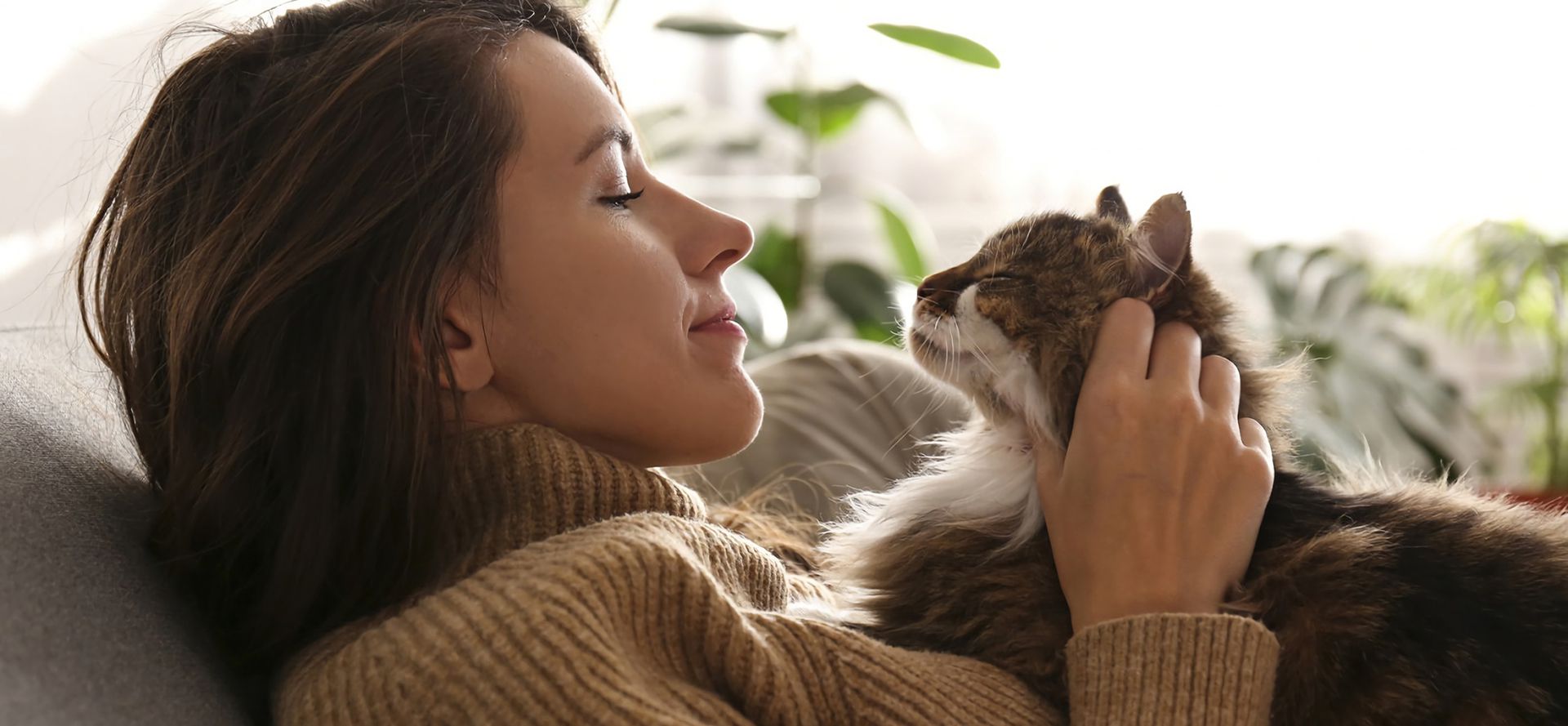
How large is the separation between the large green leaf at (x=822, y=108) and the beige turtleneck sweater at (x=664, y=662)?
1875 mm

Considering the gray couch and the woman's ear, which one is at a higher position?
the woman's ear

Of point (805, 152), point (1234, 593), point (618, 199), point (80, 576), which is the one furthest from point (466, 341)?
point (805, 152)

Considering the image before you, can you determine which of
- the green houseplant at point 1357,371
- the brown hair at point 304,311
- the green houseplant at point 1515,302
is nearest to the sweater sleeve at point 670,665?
the brown hair at point 304,311

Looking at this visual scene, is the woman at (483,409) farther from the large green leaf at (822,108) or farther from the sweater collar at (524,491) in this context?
the large green leaf at (822,108)

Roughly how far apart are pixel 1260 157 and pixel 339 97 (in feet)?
10.6

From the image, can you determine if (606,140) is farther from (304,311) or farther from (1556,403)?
(1556,403)

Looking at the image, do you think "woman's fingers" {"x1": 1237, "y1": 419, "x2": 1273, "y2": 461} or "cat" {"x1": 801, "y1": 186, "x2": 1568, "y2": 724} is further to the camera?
"woman's fingers" {"x1": 1237, "y1": 419, "x2": 1273, "y2": 461}

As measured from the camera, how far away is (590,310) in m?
1.07

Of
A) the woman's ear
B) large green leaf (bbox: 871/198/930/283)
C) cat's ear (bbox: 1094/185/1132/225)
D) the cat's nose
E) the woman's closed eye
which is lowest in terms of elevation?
large green leaf (bbox: 871/198/930/283)

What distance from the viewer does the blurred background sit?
3141 millimetres

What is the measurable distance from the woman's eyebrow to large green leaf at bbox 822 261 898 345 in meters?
1.57

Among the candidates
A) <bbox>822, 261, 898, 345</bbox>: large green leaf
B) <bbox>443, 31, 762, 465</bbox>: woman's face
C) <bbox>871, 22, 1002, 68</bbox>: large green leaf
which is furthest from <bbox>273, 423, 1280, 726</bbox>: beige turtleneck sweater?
<bbox>822, 261, 898, 345</bbox>: large green leaf

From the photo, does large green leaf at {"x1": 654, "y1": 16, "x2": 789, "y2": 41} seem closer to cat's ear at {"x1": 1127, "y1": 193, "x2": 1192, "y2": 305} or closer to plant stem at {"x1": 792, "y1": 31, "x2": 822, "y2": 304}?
plant stem at {"x1": 792, "y1": 31, "x2": 822, "y2": 304}

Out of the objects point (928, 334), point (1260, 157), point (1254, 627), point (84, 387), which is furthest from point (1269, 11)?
point (84, 387)
